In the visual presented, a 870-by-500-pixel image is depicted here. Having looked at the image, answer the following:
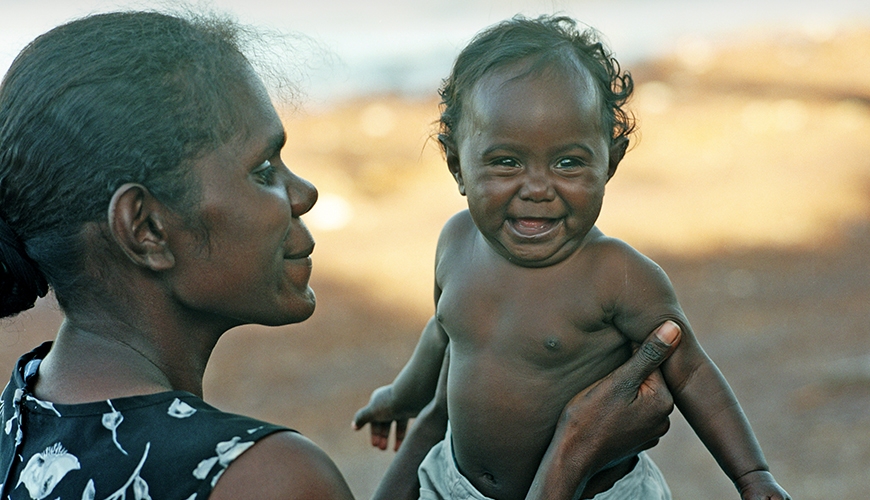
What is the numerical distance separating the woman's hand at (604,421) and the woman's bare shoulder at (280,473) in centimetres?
66

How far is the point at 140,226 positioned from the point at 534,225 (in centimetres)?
Answer: 87

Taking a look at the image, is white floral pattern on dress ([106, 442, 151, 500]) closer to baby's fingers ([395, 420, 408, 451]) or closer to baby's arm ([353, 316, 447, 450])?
baby's arm ([353, 316, 447, 450])

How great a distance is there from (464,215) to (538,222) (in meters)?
0.35

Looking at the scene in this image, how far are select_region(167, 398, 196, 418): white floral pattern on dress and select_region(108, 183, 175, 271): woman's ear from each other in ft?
0.80

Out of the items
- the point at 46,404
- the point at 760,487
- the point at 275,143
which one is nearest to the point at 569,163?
the point at 275,143

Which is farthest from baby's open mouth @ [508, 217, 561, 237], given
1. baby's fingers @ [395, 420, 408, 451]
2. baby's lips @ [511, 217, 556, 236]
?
baby's fingers @ [395, 420, 408, 451]

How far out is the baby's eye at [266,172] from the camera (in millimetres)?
1834

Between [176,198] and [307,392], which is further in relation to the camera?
[307,392]

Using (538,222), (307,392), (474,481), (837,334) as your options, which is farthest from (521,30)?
(837,334)

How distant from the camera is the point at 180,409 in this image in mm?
1674

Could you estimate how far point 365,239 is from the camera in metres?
8.09

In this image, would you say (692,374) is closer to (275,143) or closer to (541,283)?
(541,283)

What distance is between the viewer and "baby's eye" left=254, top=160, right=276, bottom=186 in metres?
1.83

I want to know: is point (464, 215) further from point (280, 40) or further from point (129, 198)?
point (129, 198)
